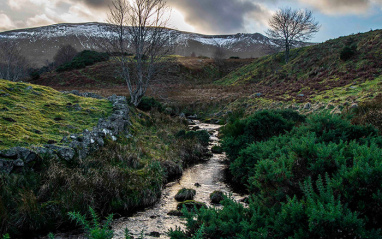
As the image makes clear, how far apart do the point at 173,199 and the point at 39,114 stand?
7.45 meters

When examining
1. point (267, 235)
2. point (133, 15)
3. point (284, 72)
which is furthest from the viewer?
point (284, 72)

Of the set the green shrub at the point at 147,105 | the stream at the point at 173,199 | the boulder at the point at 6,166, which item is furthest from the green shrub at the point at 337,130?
the green shrub at the point at 147,105

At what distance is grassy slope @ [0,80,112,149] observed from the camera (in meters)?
8.05

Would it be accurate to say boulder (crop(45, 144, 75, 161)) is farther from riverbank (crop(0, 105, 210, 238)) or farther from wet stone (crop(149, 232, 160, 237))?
wet stone (crop(149, 232, 160, 237))

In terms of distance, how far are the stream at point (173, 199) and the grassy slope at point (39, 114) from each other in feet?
14.1

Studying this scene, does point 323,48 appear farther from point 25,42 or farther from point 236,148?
point 25,42

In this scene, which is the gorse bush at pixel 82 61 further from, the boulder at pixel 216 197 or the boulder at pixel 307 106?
the boulder at pixel 216 197

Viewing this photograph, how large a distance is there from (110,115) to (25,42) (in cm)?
23853

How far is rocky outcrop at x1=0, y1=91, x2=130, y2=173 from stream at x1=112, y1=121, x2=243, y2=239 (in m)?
2.99

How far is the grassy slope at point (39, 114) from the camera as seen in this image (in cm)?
805

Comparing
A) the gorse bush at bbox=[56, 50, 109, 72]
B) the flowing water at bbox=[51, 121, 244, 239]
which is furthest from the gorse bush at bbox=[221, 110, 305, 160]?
the gorse bush at bbox=[56, 50, 109, 72]

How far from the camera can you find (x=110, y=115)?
13.3m

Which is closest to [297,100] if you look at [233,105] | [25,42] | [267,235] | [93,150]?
[233,105]

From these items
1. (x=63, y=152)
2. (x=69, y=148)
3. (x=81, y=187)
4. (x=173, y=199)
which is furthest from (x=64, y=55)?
(x=173, y=199)
